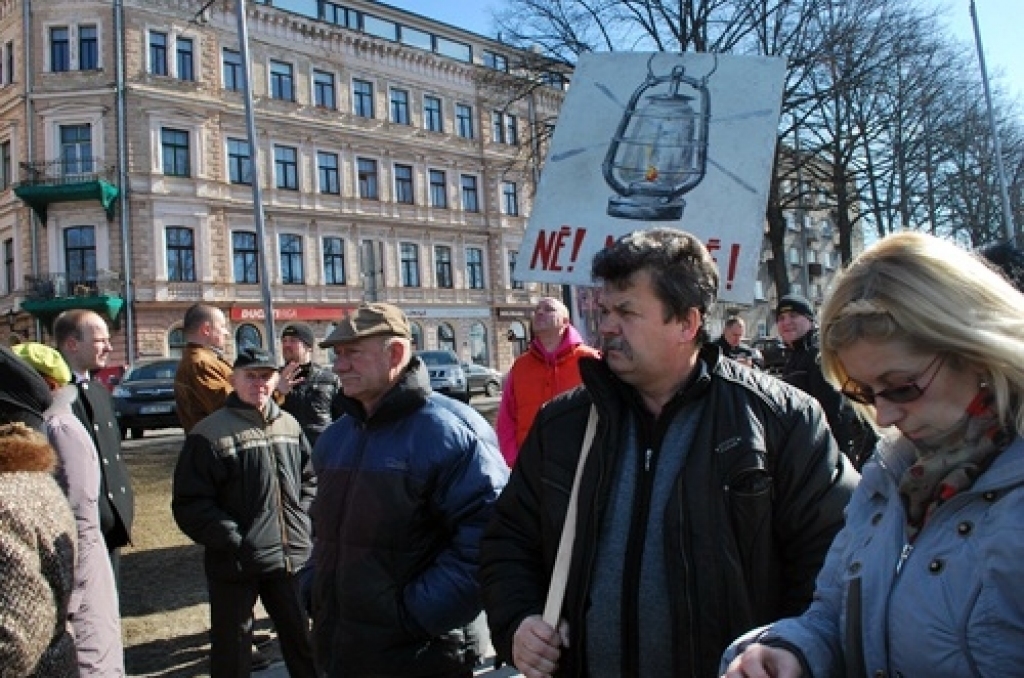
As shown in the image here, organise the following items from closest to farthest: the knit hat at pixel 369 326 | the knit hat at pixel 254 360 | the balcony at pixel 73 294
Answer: the knit hat at pixel 369 326
the knit hat at pixel 254 360
the balcony at pixel 73 294

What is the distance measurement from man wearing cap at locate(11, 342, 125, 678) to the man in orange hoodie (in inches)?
103

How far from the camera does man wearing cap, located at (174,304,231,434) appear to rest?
5289mm

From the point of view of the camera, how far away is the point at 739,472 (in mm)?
2004

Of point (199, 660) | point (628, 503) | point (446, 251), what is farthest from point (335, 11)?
point (628, 503)

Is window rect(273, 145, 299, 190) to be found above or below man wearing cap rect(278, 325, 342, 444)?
above

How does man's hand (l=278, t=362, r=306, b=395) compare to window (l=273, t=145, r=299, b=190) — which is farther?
window (l=273, t=145, r=299, b=190)

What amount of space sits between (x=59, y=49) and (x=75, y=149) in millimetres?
3633

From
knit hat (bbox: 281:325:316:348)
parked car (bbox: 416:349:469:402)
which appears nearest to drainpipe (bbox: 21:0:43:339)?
parked car (bbox: 416:349:469:402)

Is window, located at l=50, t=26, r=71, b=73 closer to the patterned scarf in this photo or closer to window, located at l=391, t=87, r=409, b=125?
window, located at l=391, t=87, r=409, b=125

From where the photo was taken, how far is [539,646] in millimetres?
1993

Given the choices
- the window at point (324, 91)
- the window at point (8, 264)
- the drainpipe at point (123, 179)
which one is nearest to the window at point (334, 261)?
the window at point (324, 91)

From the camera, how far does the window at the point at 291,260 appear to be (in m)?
33.5

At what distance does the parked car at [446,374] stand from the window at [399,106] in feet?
53.3

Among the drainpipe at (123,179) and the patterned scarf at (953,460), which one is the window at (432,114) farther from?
the patterned scarf at (953,460)
